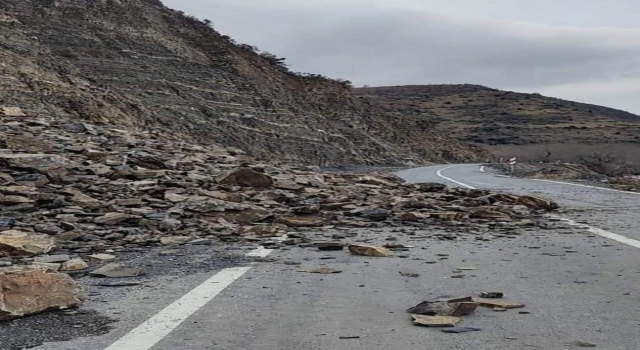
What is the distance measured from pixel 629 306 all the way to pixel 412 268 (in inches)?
85.6

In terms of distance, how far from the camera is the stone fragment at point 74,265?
611cm

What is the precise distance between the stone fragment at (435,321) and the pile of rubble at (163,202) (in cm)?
355

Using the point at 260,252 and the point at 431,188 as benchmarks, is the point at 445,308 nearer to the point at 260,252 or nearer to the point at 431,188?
the point at 260,252

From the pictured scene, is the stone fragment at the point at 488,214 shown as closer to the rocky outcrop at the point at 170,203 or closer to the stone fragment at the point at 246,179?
the rocky outcrop at the point at 170,203

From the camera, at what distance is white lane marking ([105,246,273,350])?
12.3 feet

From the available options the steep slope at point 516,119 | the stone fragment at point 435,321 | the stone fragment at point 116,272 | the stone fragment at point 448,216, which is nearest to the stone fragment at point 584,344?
the stone fragment at point 435,321

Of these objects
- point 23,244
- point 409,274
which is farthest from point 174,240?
point 409,274

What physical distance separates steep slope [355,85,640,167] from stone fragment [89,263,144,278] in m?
58.5

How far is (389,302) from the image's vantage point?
4.83 metres

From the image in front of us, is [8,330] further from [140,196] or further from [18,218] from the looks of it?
[140,196]

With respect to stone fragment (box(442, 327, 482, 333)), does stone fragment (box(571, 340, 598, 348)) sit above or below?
above

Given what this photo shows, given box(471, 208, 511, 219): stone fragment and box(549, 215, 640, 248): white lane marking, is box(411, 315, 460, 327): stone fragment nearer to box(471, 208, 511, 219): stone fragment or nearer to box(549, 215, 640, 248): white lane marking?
box(549, 215, 640, 248): white lane marking

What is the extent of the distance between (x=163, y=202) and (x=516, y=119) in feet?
292

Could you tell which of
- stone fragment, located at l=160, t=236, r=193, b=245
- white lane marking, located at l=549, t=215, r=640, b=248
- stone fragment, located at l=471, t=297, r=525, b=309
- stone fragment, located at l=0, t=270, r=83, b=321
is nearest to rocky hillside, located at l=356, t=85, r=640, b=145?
white lane marking, located at l=549, t=215, r=640, b=248
